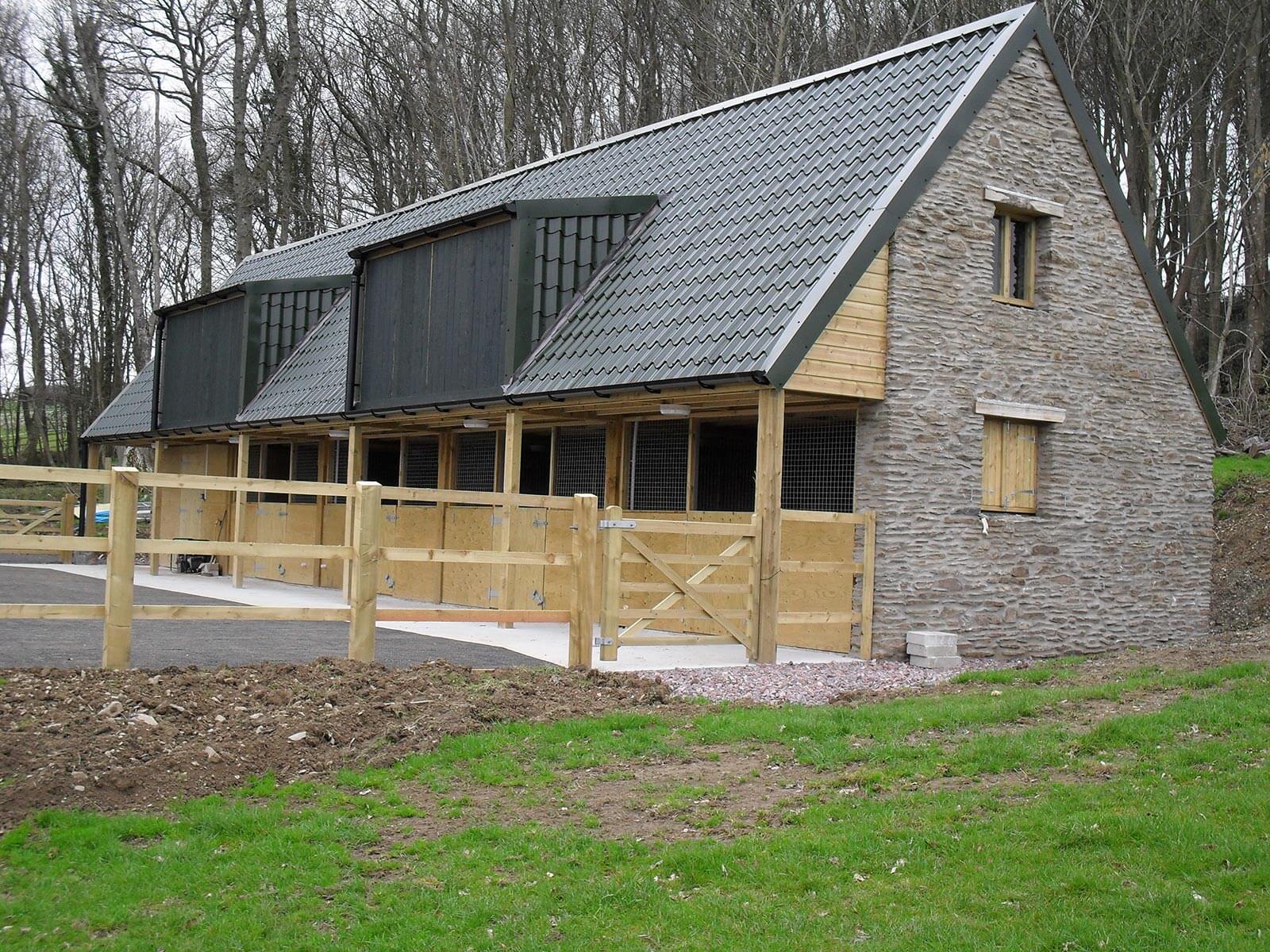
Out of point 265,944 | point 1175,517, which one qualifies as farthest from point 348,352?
point 265,944

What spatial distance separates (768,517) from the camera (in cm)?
1259

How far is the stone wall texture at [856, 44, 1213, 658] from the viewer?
1362 centimetres

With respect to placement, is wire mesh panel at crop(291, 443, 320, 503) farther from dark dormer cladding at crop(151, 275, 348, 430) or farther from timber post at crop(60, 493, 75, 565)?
timber post at crop(60, 493, 75, 565)

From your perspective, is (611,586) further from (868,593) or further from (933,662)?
(933,662)

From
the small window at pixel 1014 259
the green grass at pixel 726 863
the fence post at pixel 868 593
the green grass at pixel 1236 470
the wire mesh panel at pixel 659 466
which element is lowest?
the green grass at pixel 726 863

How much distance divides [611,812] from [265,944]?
207 centimetres

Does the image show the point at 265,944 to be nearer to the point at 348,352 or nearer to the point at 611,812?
the point at 611,812

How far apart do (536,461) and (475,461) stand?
134cm

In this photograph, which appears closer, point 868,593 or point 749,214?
point 868,593

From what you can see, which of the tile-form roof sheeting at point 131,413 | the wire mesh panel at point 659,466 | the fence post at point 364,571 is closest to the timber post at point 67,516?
the tile-form roof sheeting at point 131,413

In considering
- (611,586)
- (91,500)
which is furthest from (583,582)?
(91,500)

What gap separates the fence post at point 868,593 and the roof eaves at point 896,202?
1.94m

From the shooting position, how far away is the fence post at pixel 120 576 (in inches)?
354

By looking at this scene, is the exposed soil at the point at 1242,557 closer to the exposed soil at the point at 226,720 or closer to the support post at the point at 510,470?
the support post at the point at 510,470
